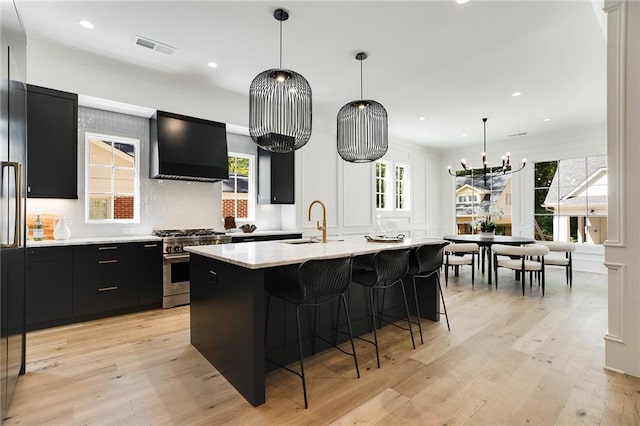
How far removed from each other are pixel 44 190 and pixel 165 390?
9.14ft

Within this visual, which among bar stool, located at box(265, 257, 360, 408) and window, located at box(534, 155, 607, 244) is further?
window, located at box(534, 155, 607, 244)

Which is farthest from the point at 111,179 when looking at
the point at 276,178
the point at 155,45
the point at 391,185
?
the point at 391,185

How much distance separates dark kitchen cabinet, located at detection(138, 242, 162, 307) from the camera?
13.0 feet

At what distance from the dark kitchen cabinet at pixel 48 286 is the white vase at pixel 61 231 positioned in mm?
402

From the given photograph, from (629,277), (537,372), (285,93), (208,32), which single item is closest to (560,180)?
(629,277)

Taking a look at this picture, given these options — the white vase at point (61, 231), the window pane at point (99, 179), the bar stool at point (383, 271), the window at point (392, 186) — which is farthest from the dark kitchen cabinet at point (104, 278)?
the window at point (392, 186)

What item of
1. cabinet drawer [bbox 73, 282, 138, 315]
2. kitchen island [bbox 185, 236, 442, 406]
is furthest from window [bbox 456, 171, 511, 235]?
cabinet drawer [bbox 73, 282, 138, 315]

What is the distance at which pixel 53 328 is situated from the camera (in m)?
3.41

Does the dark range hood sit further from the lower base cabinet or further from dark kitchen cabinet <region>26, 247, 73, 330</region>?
dark kitchen cabinet <region>26, 247, 73, 330</region>

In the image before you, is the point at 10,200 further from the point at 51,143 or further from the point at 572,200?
the point at 572,200

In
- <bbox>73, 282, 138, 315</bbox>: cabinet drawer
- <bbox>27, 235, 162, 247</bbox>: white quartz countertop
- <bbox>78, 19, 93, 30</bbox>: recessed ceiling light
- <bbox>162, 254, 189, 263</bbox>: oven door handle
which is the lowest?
<bbox>73, 282, 138, 315</bbox>: cabinet drawer

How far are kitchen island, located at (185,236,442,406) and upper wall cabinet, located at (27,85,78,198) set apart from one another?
2.04m

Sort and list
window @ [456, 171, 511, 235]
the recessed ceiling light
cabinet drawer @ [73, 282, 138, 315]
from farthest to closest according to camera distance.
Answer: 1. window @ [456, 171, 511, 235]
2. cabinet drawer @ [73, 282, 138, 315]
3. the recessed ceiling light

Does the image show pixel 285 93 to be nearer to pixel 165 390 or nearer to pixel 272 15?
pixel 272 15
